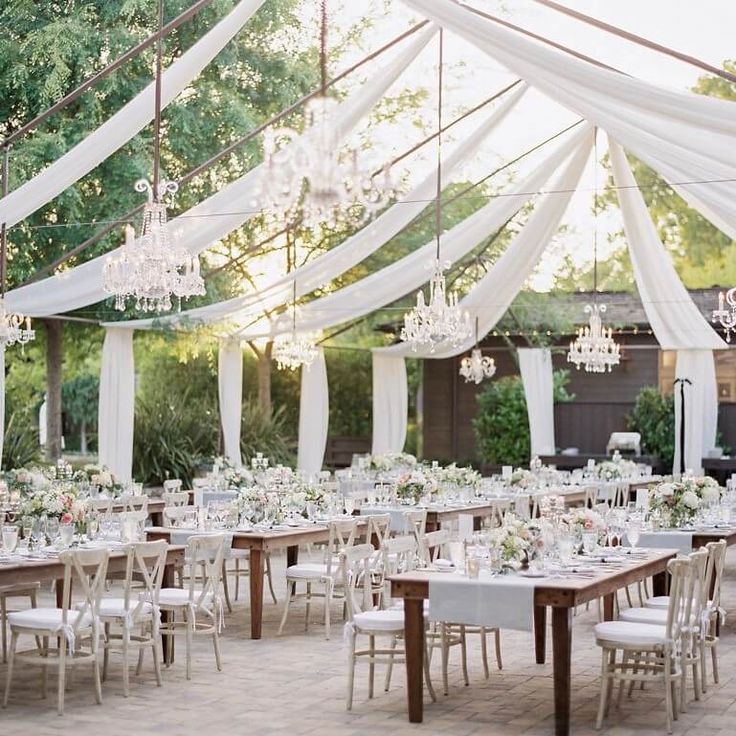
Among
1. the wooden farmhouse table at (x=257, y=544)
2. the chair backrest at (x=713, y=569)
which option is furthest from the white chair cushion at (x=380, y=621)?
the wooden farmhouse table at (x=257, y=544)

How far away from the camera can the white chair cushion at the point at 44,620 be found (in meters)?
7.78

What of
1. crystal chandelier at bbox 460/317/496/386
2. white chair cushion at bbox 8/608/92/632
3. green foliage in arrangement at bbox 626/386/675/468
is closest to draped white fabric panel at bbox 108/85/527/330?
crystal chandelier at bbox 460/317/496/386

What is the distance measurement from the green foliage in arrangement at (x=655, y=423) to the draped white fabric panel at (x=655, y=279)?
418 cm

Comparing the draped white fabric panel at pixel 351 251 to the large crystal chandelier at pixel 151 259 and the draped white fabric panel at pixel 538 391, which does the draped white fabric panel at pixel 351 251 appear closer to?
the large crystal chandelier at pixel 151 259

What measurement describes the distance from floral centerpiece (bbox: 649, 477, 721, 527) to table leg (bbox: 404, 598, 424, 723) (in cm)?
410

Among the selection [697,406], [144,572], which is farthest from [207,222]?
[697,406]

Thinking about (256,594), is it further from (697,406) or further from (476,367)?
(697,406)

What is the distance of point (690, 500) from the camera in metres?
10.9

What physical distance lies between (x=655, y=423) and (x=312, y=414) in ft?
20.6

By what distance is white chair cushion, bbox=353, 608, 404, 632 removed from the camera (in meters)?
7.86

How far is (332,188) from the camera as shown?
263 inches

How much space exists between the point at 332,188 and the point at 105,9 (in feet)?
40.3

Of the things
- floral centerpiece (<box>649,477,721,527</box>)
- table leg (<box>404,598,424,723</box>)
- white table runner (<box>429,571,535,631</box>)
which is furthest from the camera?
floral centerpiece (<box>649,477,721,527</box>)

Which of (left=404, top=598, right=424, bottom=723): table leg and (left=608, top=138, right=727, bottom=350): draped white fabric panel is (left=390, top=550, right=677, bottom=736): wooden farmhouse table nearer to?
(left=404, top=598, right=424, bottom=723): table leg
